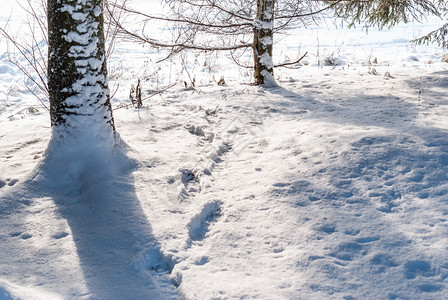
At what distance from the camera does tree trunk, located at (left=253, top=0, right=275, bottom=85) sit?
5.73 m

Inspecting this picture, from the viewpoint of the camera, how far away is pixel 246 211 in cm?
266

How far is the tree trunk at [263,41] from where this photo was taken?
573 cm

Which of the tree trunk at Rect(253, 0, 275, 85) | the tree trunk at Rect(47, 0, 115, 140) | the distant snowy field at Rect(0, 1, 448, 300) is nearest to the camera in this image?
the distant snowy field at Rect(0, 1, 448, 300)

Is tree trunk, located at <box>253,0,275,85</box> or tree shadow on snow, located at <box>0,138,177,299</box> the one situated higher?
tree trunk, located at <box>253,0,275,85</box>

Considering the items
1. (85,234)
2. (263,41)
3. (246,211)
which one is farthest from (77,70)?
(263,41)

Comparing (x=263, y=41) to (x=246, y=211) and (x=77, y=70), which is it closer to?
(x=77, y=70)

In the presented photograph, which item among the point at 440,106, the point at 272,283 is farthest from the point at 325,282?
the point at 440,106

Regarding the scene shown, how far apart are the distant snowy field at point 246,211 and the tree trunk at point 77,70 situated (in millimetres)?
423

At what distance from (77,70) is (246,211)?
1.84 metres

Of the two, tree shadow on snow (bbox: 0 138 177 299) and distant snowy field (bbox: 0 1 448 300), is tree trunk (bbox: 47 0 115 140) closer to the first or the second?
tree shadow on snow (bbox: 0 138 177 299)

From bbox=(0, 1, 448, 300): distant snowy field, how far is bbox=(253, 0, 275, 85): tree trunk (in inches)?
65.3

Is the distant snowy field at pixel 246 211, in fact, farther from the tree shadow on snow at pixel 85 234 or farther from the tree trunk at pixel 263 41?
the tree trunk at pixel 263 41

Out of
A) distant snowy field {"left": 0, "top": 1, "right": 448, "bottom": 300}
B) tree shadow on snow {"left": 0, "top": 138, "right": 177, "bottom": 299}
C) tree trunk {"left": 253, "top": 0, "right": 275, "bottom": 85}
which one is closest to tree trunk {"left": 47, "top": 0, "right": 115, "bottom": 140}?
tree shadow on snow {"left": 0, "top": 138, "right": 177, "bottom": 299}

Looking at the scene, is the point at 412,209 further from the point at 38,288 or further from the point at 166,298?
the point at 38,288
